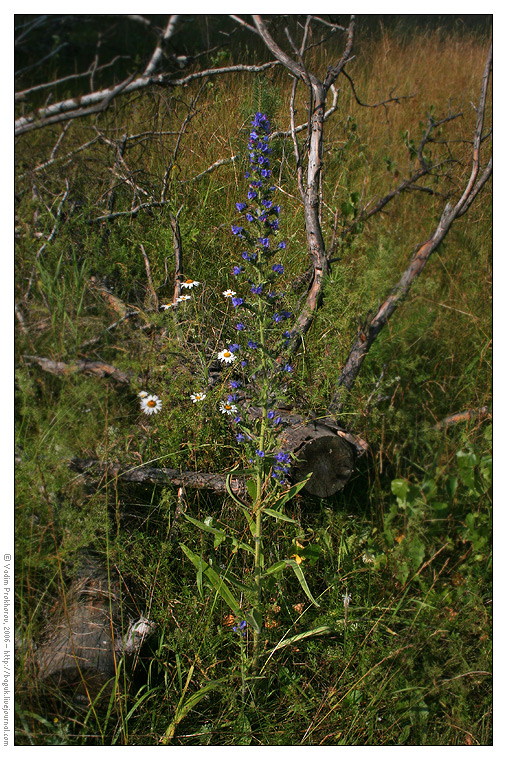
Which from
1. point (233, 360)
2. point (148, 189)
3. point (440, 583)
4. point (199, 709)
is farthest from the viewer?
point (148, 189)

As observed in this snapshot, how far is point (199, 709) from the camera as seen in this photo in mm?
1472

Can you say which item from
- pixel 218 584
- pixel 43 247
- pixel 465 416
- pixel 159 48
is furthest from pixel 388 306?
pixel 159 48

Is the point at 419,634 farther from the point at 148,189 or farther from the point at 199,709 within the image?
the point at 148,189

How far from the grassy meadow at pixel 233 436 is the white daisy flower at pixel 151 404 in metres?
0.04

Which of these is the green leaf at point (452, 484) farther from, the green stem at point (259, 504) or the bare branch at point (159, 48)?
the bare branch at point (159, 48)

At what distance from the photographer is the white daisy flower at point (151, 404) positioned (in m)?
2.04

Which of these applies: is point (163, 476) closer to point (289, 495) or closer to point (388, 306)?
point (289, 495)

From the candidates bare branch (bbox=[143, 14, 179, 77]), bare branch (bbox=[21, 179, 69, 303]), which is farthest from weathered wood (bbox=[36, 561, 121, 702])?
bare branch (bbox=[143, 14, 179, 77])

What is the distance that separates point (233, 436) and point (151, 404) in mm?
390

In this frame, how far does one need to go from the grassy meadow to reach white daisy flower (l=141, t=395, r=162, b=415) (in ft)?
0.13

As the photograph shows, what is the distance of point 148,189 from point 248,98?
2.62ft

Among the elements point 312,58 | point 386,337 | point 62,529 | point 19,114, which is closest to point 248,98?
point 312,58

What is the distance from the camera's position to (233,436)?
1979 mm

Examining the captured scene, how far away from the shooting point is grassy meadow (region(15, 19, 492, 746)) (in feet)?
4.92
